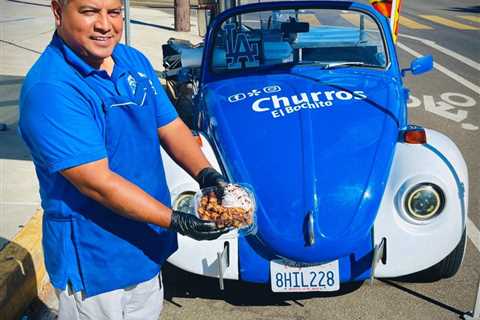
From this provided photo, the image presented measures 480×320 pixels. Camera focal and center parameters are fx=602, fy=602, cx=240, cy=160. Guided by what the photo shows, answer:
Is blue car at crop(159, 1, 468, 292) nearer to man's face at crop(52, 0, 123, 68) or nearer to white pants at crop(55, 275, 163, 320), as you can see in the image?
white pants at crop(55, 275, 163, 320)

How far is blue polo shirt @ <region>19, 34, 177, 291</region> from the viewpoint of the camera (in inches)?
70.9

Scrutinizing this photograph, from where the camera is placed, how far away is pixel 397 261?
339 centimetres

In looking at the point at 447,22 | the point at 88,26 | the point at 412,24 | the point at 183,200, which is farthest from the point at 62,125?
the point at 447,22

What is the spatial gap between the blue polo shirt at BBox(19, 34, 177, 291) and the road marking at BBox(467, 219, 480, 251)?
3.29 metres

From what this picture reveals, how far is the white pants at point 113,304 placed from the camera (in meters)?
2.15

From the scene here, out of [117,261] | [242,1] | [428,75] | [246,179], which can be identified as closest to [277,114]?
[246,179]

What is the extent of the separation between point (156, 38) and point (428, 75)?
5.98 metres

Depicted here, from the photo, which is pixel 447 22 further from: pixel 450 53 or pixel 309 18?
pixel 309 18

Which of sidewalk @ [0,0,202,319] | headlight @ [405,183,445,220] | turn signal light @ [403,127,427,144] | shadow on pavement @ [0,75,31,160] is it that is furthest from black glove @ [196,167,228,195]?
shadow on pavement @ [0,75,31,160]

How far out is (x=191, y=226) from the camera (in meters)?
1.92

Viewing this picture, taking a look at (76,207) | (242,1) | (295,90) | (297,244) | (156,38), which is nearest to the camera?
(76,207)

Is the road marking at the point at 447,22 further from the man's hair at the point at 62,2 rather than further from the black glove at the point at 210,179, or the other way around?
the man's hair at the point at 62,2

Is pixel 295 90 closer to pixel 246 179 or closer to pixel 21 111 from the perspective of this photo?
pixel 246 179

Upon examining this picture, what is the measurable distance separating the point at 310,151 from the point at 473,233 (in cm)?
178
